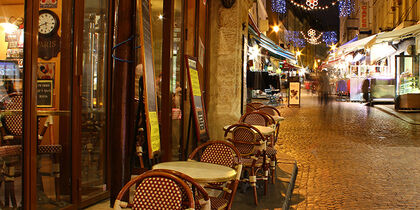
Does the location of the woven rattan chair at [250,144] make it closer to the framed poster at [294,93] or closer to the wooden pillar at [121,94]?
the wooden pillar at [121,94]

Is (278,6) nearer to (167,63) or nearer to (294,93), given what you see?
(294,93)

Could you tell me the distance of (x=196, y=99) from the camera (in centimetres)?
679

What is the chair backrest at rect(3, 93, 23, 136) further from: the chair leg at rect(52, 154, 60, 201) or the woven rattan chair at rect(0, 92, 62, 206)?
the chair leg at rect(52, 154, 60, 201)

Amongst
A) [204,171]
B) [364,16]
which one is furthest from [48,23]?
[364,16]

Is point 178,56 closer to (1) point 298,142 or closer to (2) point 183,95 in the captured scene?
(2) point 183,95

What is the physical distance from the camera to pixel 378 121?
50.2 ft

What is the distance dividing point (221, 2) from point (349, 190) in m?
4.87

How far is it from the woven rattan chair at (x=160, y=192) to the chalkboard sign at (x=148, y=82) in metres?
1.53

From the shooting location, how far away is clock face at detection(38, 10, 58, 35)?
4645mm

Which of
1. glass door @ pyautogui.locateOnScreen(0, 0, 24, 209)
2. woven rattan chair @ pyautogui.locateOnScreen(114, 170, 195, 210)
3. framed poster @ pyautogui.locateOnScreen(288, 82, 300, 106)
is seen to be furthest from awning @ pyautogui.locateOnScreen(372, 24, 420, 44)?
woven rattan chair @ pyautogui.locateOnScreen(114, 170, 195, 210)

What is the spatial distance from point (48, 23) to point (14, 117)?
1.33 m

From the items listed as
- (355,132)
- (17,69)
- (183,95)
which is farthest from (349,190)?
(355,132)

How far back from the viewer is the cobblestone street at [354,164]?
18.9ft

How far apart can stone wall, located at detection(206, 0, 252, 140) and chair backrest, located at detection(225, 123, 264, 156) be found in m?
3.09
